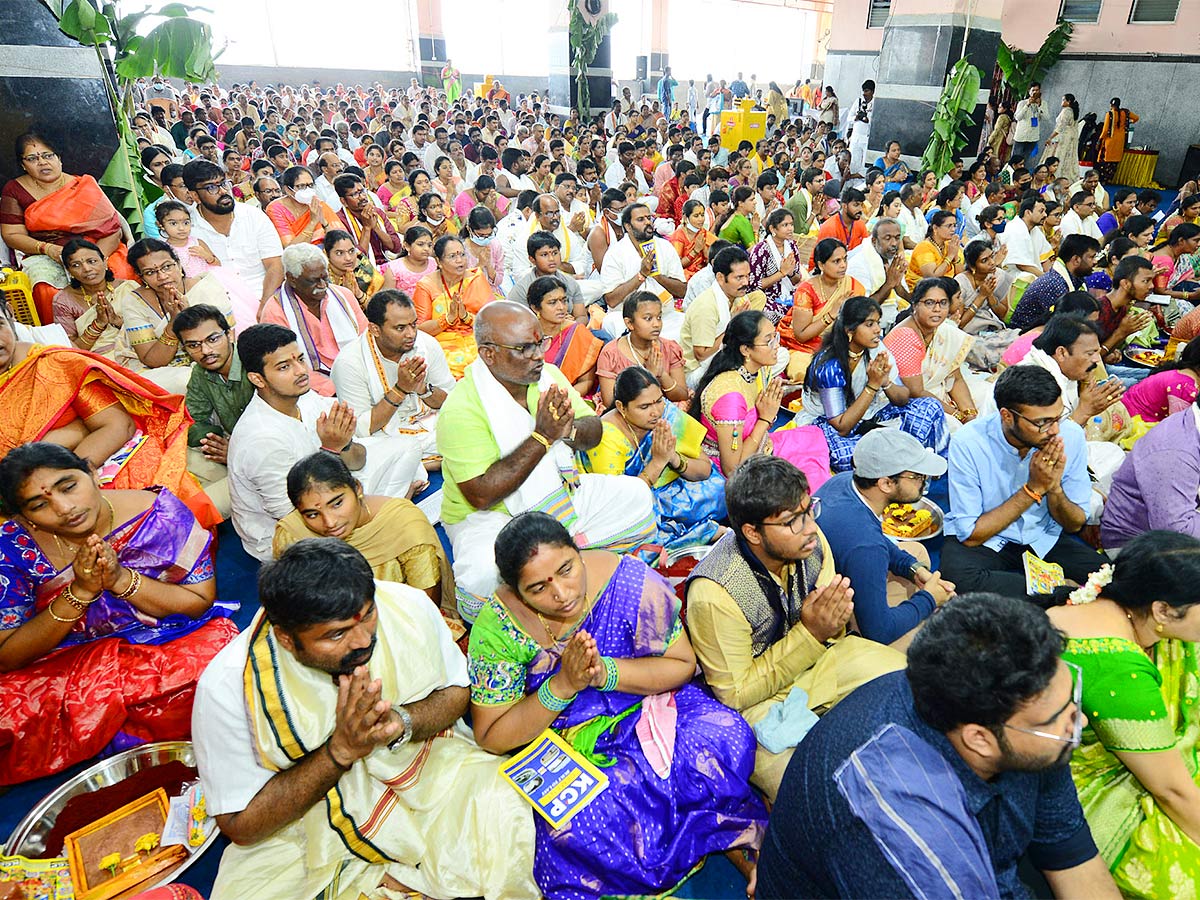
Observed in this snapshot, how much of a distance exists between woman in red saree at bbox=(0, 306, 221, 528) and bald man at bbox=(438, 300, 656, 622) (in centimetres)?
129

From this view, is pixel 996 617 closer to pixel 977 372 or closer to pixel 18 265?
pixel 977 372

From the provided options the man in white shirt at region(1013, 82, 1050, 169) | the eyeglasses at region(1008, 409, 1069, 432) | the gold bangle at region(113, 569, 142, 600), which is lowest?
the gold bangle at region(113, 569, 142, 600)

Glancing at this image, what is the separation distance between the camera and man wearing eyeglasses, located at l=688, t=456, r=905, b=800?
2027mm

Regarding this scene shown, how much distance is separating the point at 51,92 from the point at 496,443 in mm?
4951

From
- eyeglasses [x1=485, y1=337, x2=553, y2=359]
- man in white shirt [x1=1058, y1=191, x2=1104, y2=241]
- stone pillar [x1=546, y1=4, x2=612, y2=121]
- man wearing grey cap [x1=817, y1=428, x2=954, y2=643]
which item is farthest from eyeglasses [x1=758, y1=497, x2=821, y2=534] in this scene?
stone pillar [x1=546, y1=4, x2=612, y2=121]

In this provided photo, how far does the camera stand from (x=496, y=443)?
104 inches

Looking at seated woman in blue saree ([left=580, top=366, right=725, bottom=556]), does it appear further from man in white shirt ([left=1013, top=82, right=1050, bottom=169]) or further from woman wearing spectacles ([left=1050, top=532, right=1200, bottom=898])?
man in white shirt ([left=1013, top=82, right=1050, bottom=169])

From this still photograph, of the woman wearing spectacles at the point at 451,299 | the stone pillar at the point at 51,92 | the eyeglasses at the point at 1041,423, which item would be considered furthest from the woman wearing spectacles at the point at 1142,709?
the stone pillar at the point at 51,92

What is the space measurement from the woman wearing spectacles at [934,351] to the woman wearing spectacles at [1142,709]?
2329 millimetres

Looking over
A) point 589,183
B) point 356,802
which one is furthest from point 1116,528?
point 589,183

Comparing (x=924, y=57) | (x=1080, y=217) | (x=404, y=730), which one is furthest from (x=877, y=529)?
(x=924, y=57)

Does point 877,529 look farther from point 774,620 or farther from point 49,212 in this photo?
point 49,212

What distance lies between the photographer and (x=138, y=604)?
230cm

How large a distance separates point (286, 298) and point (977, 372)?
451 cm
